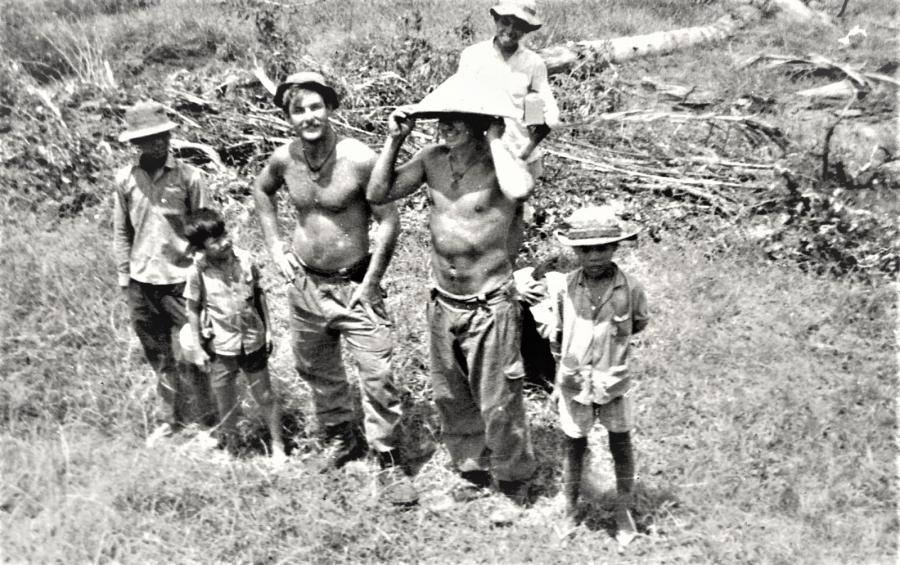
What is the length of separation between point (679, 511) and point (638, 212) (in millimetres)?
3003

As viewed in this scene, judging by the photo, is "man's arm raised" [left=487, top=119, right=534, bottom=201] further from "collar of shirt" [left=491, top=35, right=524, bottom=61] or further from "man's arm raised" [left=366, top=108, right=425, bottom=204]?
"collar of shirt" [left=491, top=35, right=524, bottom=61]

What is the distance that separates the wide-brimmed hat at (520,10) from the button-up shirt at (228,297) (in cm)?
246

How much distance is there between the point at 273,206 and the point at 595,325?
1797 millimetres

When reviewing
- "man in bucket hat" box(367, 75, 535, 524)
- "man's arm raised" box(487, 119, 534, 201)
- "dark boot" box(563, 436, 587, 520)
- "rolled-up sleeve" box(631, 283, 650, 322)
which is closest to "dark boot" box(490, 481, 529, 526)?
"man in bucket hat" box(367, 75, 535, 524)

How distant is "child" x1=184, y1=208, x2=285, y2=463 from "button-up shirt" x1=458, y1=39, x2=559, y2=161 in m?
2.06

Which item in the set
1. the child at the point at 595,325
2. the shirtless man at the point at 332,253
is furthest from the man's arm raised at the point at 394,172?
the child at the point at 595,325

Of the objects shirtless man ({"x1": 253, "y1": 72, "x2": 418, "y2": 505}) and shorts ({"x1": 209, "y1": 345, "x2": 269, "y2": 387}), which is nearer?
shirtless man ({"x1": 253, "y1": 72, "x2": 418, "y2": 505})

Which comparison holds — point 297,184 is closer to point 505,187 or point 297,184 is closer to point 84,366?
point 505,187

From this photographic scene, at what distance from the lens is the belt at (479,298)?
11.6 feet

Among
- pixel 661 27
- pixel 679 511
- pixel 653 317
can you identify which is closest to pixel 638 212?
pixel 653 317

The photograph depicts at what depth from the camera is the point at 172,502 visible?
369 centimetres

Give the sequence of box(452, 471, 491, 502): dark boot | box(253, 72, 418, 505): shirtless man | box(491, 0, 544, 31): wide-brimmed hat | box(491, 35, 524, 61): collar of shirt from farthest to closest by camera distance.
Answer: box(491, 35, 524, 61): collar of shirt, box(491, 0, 544, 31): wide-brimmed hat, box(452, 471, 491, 502): dark boot, box(253, 72, 418, 505): shirtless man

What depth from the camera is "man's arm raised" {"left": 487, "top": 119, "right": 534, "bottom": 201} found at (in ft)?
10.8

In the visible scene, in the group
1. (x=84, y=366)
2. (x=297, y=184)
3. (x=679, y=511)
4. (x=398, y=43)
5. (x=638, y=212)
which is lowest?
(x=679, y=511)
